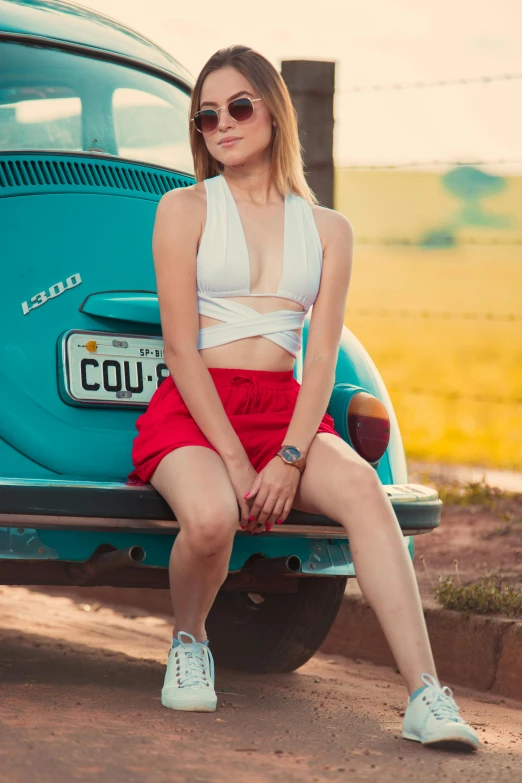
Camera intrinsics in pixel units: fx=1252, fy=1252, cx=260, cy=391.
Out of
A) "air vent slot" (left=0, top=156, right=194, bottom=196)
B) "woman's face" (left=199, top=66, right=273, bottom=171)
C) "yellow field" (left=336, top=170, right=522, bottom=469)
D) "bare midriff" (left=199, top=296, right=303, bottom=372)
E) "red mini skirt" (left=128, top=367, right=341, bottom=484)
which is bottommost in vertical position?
"yellow field" (left=336, top=170, right=522, bottom=469)

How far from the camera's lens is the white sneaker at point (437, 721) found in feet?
10.00

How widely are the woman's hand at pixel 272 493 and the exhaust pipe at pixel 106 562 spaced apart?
32cm

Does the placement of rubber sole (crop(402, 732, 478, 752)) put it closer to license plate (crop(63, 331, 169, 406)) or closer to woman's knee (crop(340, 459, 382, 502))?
woman's knee (crop(340, 459, 382, 502))

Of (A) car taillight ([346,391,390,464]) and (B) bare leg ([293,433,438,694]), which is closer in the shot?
(B) bare leg ([293,433,438,694])

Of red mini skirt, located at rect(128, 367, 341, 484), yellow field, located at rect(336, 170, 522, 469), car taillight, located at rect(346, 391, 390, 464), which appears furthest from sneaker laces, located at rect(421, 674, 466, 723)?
yellow field, located at rect(336, 170, 522, 469)

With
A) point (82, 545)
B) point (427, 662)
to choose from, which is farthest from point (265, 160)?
point (427, 662)

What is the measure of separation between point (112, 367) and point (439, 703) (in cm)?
129

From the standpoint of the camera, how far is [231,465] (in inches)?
131

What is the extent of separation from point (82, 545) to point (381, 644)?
1.77 meters

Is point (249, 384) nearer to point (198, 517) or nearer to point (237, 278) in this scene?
point (237, 278)

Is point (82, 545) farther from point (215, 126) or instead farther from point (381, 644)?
point (381, 644)

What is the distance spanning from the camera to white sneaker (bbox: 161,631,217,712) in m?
3.37

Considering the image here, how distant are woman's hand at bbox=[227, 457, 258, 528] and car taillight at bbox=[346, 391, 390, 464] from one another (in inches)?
22.2

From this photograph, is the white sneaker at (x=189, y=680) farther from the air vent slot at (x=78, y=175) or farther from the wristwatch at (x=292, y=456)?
the air vent slot at (x=78, y=175)
